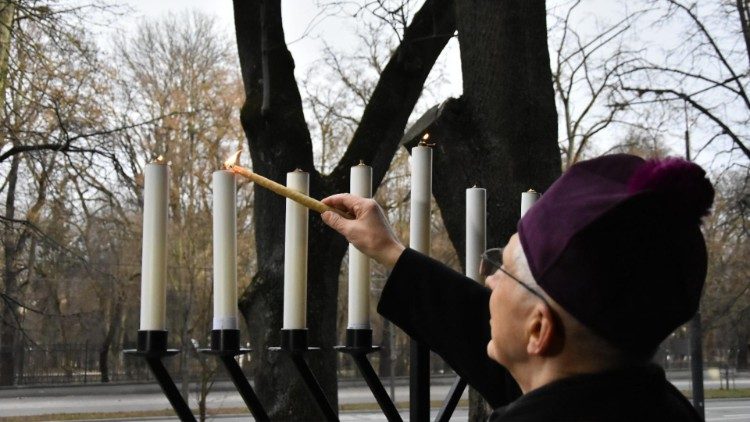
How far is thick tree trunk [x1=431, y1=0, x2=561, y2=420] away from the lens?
4285 mm

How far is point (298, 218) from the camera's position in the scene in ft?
6.83

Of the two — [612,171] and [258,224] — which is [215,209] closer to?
[612,171]

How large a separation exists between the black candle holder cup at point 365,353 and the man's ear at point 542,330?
2.72 feet

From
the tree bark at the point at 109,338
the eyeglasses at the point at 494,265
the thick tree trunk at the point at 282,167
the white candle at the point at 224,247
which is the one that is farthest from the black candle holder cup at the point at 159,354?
the tree bark at the point at 109,338

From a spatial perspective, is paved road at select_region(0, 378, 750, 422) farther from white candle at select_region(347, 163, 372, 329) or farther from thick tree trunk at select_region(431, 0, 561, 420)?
white candle at select_region(347, 163, 372, 329)

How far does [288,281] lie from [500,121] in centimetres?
245

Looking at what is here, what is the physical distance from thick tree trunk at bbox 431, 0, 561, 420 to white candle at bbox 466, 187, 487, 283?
6.00 feet

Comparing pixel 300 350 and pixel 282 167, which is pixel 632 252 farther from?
pixel 282 167

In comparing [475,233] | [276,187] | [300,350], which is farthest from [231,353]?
[475,233]

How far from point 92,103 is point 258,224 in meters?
9.62

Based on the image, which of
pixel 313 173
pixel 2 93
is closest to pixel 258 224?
pixel 313 173

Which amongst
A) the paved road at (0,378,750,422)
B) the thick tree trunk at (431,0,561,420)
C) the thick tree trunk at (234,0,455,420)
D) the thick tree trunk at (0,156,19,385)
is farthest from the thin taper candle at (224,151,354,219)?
the paved road at (0,378,750,422)

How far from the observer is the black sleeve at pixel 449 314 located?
81.9 inches

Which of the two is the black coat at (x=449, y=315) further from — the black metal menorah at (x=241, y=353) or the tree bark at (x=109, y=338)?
the tree bark at (x=109, y=338)
